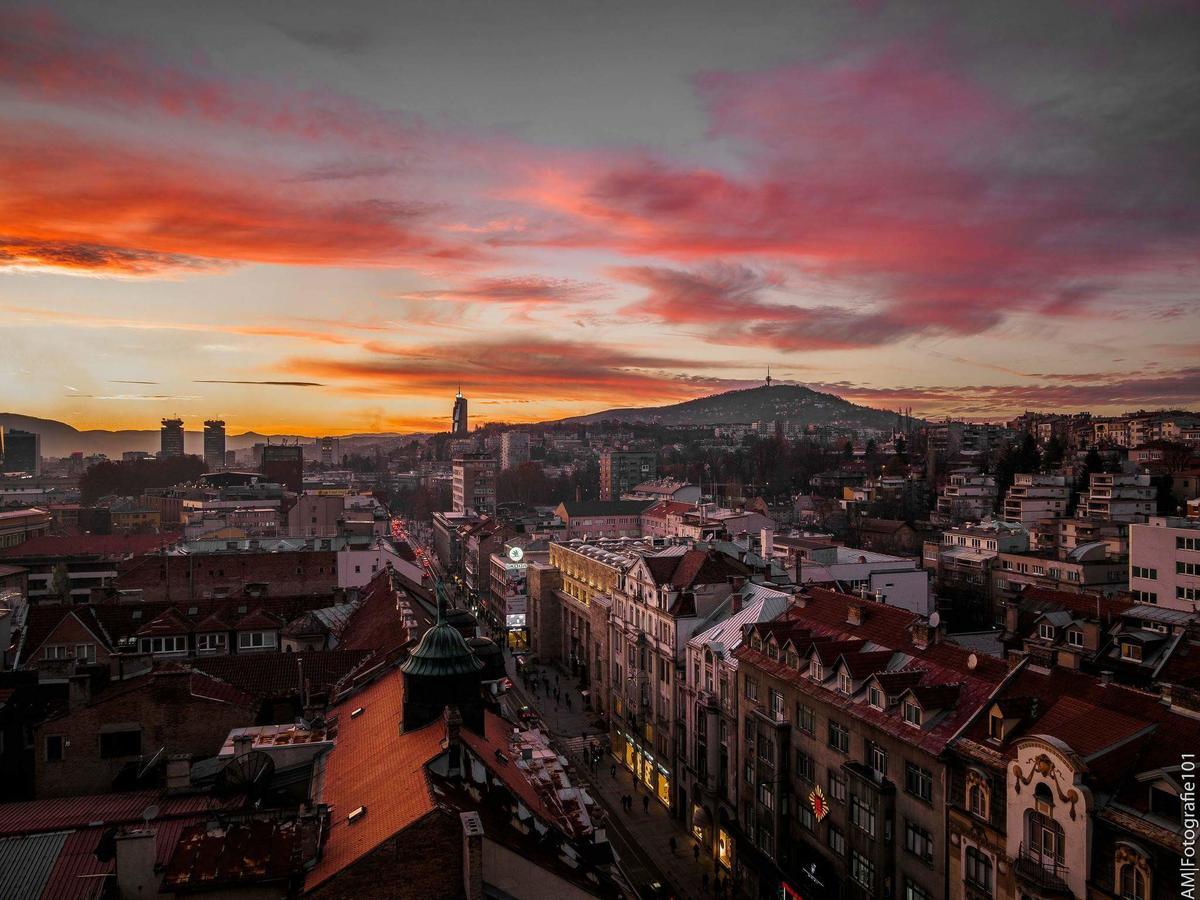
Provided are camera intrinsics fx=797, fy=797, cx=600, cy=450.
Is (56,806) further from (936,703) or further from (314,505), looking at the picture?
(314,505)

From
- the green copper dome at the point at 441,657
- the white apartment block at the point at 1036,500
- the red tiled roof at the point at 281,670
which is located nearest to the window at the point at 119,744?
the red tiled roof at the point at 281,670

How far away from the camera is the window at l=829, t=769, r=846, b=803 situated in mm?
31000

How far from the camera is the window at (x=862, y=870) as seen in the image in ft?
95.2

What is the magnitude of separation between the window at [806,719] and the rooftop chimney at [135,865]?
2416cm

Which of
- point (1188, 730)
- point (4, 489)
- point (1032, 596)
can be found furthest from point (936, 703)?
point (4, 489)

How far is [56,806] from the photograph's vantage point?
25625 millimetres

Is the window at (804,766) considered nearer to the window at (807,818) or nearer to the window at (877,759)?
the window at (807,818)

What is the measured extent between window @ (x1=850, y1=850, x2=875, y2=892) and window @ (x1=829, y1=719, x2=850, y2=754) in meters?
3.67

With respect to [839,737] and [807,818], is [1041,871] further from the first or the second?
[807,818]

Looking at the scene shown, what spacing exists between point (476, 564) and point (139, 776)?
276ft

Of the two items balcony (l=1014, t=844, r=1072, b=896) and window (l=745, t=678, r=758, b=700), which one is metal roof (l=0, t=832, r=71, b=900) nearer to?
balcony (l=1014, t=844, r=1072, b=896)

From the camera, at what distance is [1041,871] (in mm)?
21516

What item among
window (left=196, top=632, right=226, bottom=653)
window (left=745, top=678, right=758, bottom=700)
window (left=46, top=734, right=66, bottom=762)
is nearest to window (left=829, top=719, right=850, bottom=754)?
window (left=745, top=678, right=758, bottom=700)

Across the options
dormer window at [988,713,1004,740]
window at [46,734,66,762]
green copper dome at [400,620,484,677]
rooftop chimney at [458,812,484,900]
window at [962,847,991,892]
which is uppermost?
green copper dome at [400,620,484,677]
